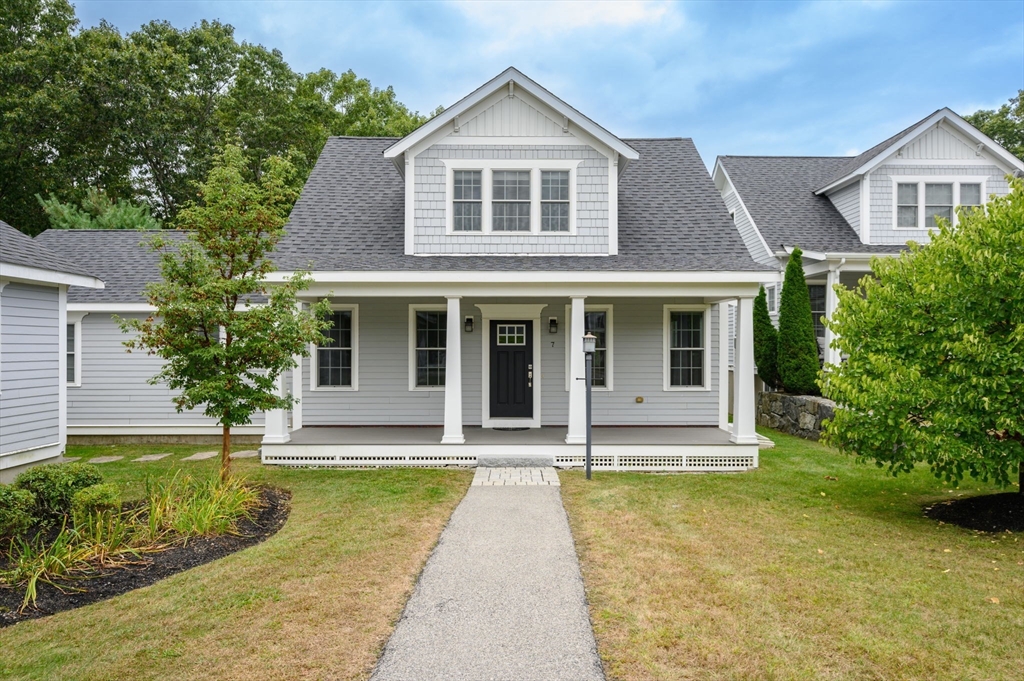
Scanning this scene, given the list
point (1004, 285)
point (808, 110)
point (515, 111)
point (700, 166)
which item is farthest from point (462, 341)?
point (808, 110)

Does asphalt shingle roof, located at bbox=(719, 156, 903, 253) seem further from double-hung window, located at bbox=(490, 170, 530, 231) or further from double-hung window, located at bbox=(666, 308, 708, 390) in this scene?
double-hung window, located at bbox=(490, 170, 530, 231)

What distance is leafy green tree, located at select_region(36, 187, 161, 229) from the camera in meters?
21.1

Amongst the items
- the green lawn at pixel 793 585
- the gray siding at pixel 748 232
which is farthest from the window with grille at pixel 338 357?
the gray siding at pixel 748 232

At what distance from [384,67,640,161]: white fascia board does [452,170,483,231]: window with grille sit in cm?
93

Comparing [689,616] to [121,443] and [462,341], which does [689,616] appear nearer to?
[462,341]

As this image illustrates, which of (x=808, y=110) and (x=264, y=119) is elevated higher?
(x=808, y=110)

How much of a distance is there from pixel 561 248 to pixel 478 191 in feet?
6.13

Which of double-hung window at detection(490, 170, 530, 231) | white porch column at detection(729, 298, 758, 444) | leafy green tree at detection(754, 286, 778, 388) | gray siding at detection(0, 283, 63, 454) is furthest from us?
leafy green tree at detection(754, 286, 778, 388)

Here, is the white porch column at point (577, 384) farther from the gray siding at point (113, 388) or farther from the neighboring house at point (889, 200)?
the neighboring house at point (889, 200)

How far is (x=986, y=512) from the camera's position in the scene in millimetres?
7043

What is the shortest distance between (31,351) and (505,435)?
8036 mm

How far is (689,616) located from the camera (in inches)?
169

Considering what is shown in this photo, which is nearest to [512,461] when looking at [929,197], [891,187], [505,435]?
[505,435]

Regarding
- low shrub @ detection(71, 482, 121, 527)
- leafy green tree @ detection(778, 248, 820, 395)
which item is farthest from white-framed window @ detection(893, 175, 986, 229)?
low shrub @ detection(71, 482, 121, 527)
